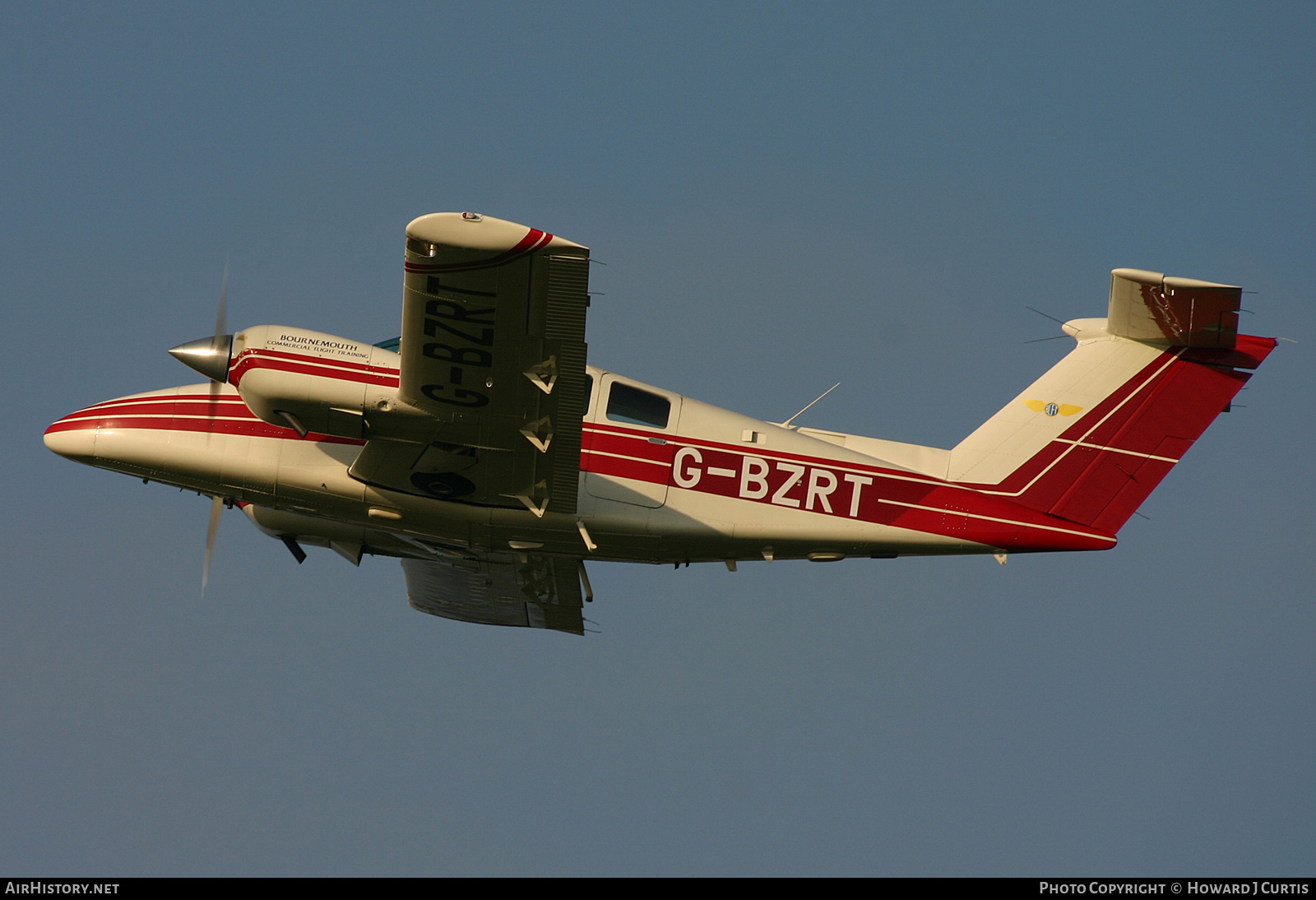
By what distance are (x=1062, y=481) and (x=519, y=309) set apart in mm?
6517

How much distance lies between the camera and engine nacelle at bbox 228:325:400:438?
1284 cm

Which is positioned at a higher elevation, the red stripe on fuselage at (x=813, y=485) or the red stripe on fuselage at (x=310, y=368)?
the red stripe on fuselage at (x=310, y=368)

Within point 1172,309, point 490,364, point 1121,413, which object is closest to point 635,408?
point 490,364

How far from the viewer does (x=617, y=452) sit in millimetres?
13805

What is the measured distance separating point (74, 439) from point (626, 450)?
6.26 meters

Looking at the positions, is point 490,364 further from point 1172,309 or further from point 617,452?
point 1172,309

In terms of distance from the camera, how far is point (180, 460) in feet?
45.7

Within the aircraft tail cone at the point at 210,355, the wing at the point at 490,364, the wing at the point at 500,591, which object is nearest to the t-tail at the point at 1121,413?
the wing at the point at 490,364

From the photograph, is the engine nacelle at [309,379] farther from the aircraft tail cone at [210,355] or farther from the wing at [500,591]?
the wing at [500,591]

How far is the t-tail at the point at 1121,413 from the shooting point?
14141 millimetres

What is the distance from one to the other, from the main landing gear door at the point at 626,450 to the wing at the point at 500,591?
162cm

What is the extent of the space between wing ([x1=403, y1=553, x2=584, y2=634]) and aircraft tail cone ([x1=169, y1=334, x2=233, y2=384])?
11.9 feet

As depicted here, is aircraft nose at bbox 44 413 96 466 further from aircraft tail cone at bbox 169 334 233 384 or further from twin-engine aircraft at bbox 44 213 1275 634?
aircraft tail cone at bbox 169 334 233 384

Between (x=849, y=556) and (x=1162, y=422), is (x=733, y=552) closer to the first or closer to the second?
(x=849, y=556)
